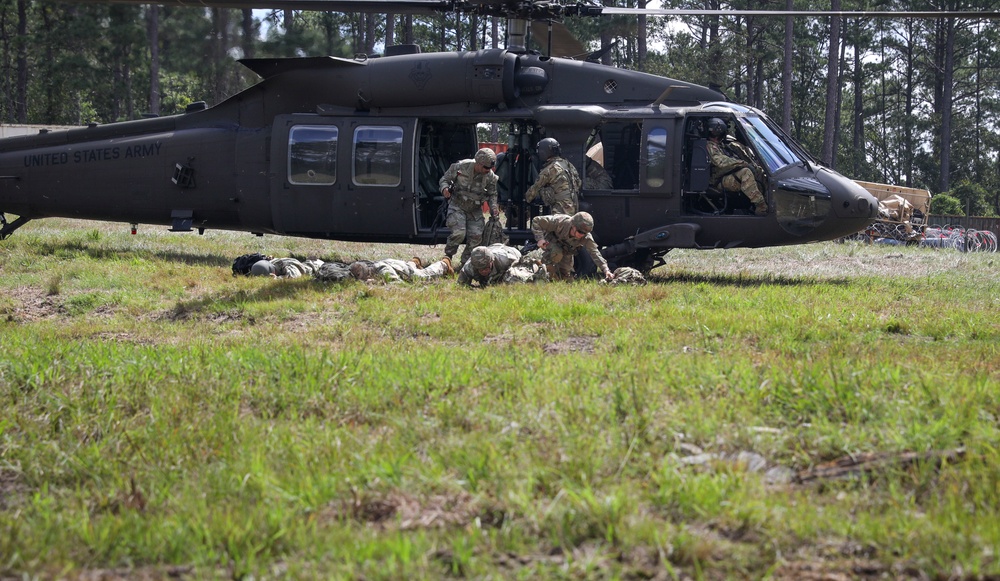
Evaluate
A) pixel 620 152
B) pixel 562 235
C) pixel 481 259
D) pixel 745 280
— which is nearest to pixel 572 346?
pixel 481 259

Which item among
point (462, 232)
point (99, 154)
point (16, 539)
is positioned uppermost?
point (99, 154)

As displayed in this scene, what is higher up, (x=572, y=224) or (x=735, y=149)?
(x=735, y=149)

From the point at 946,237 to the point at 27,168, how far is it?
2118cm

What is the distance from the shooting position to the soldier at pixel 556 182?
10398 mm

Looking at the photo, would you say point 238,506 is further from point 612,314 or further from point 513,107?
point 513,107

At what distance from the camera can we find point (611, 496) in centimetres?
369

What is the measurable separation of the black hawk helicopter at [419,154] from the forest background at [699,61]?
819cm

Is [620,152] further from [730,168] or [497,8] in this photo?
[497,8]

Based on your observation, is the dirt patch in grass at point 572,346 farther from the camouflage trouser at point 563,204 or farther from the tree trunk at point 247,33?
the tree trunk at point 247,33

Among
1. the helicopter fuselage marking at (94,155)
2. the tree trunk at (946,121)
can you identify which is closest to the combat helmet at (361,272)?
the helicopter fuselage marking at (94,155)

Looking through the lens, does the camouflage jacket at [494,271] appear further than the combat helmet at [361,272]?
No

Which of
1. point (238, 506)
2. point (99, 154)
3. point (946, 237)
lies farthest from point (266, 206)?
point (946, 237)

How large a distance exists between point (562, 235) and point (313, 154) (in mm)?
3520

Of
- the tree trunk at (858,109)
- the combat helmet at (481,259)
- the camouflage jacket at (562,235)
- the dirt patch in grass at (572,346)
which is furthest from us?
the tree trunk at (858,109)
